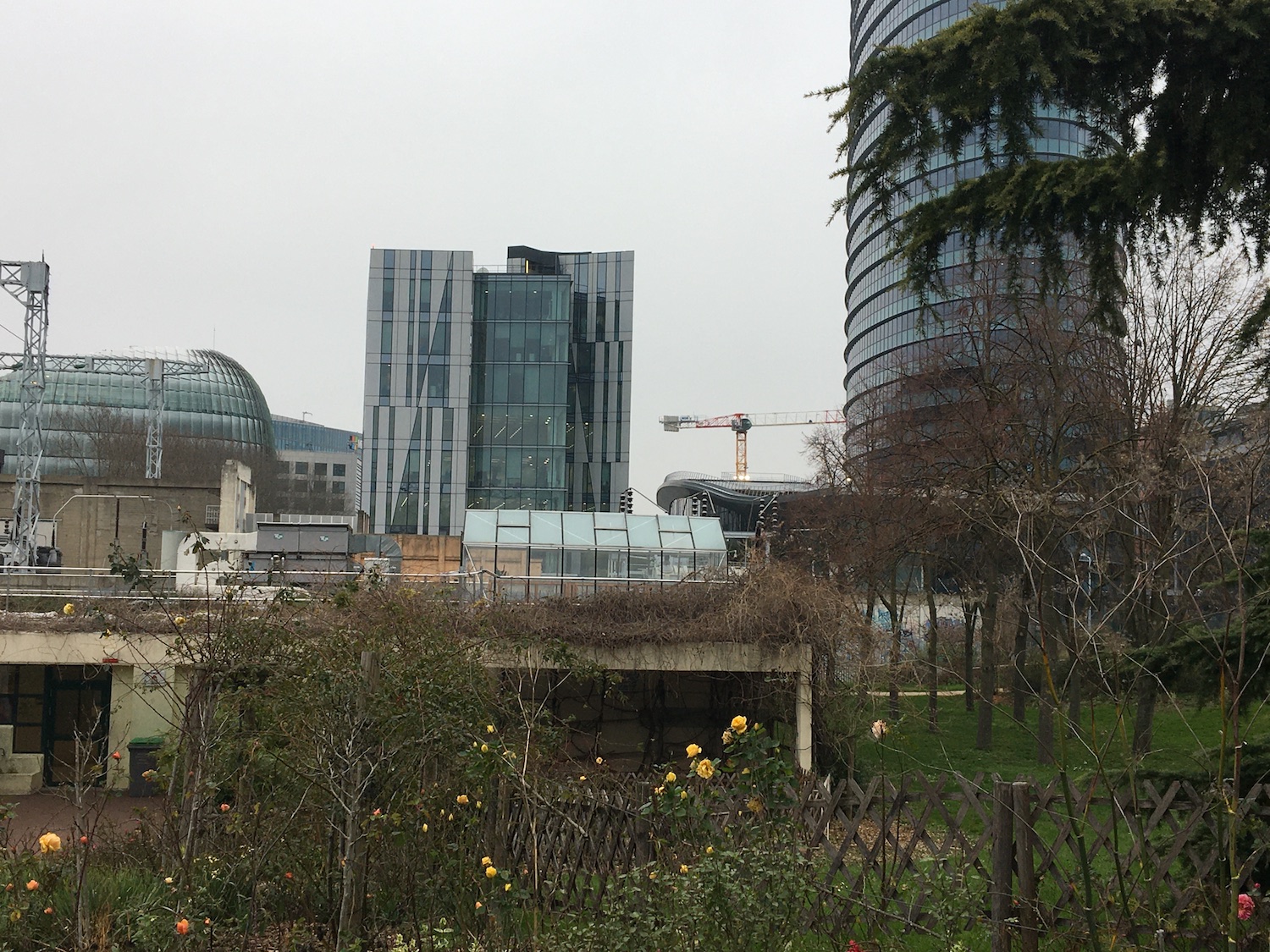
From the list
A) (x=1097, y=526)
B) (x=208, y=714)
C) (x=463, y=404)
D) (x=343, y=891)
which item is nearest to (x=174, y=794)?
(x=208, y=714)

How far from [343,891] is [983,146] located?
6.02 m

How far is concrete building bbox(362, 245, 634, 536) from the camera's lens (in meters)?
74.8

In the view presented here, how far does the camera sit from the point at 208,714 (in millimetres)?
7703

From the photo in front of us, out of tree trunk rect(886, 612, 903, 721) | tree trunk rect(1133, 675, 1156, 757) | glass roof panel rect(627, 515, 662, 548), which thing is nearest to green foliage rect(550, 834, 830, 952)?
tree trunk rect(1133, 675, 1156, 757)

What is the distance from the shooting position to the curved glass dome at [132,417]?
7175 centimetres

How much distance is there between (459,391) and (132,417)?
40.1 m

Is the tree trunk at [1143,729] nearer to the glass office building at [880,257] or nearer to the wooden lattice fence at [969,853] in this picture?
the wooden lattice fence at [969,853]

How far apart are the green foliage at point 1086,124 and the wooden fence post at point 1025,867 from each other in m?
3.29

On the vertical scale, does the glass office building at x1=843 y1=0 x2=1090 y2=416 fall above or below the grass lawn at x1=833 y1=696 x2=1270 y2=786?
above

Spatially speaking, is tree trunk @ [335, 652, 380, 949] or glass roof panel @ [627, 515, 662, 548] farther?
glass roof panel @ [627, 515, 662, 548]

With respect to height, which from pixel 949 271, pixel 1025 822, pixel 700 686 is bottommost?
pixel 700 686

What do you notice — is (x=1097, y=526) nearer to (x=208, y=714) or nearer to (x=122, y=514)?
(x=208, y=714)

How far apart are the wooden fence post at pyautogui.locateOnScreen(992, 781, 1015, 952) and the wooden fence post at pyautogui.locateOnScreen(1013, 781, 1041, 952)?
5 cm

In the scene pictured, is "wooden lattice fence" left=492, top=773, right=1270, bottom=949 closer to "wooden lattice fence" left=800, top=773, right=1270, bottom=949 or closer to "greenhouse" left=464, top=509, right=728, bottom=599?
"wooden lattice fence" left=800, top=773, right=1270, bottom=949
